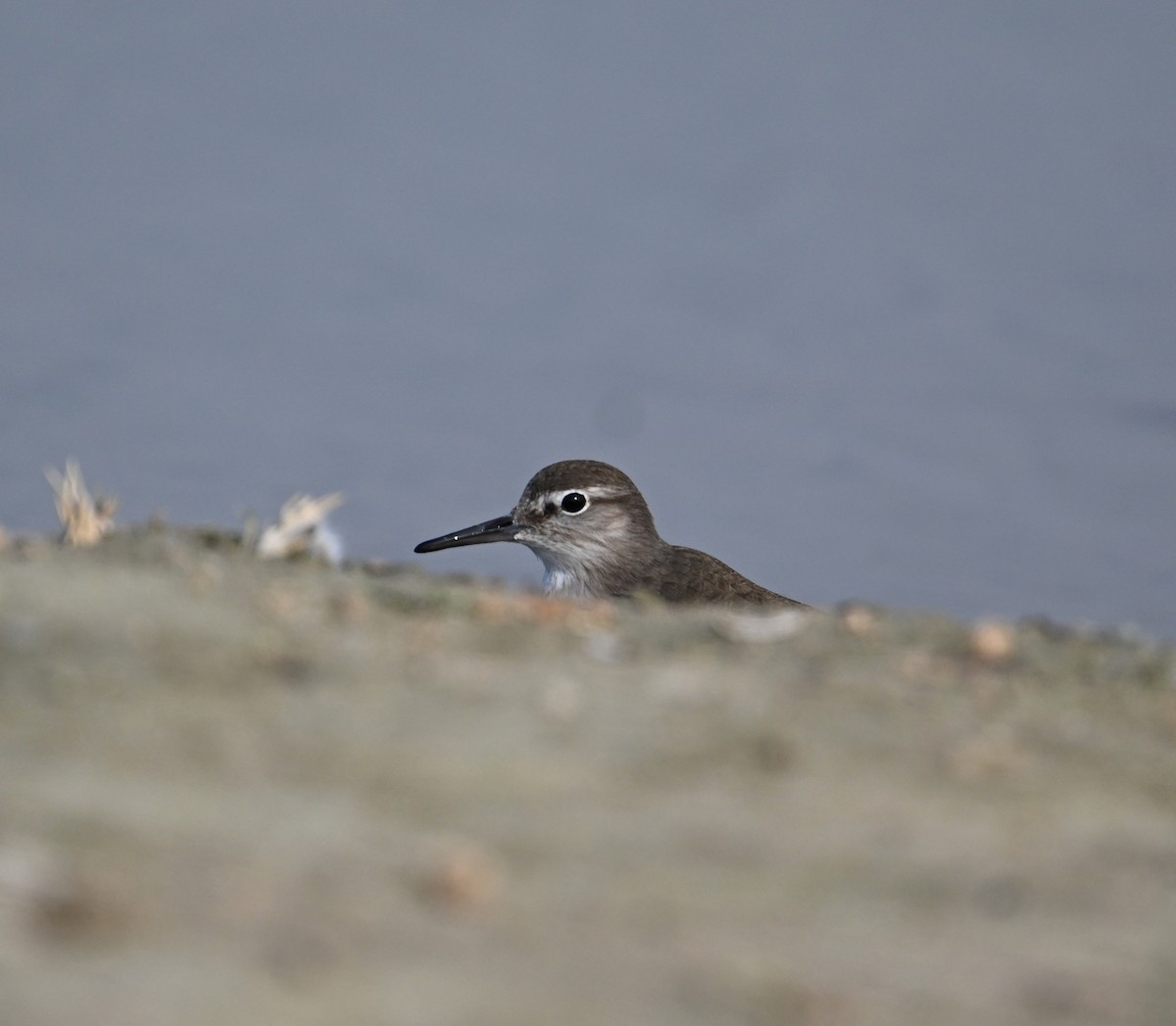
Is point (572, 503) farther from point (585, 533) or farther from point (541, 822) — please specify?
point (541, 822)

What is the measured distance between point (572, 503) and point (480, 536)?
701 millimetres

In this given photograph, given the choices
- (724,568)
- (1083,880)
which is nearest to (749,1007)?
(1083,880)

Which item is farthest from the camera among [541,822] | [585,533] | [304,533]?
[585,533]

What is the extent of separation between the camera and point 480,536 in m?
10.4

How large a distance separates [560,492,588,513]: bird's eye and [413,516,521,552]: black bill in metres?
0.40

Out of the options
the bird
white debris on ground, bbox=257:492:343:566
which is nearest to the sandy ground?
white debris on ground, bbox=257:492:343:566

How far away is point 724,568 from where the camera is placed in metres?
8.90

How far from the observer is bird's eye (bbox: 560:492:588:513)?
10.1m

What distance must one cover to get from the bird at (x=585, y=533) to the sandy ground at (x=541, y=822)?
4.67m

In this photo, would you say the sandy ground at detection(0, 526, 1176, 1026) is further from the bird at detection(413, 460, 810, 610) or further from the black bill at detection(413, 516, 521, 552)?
the black bill at detection(413, 516, 521, 552)

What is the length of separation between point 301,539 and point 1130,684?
3055 millimetres

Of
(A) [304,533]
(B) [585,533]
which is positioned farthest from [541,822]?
(B) [585,533]

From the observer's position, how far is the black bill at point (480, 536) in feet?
34.1

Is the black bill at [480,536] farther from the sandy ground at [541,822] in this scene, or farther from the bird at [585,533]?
the sandy ground at [541,822]
